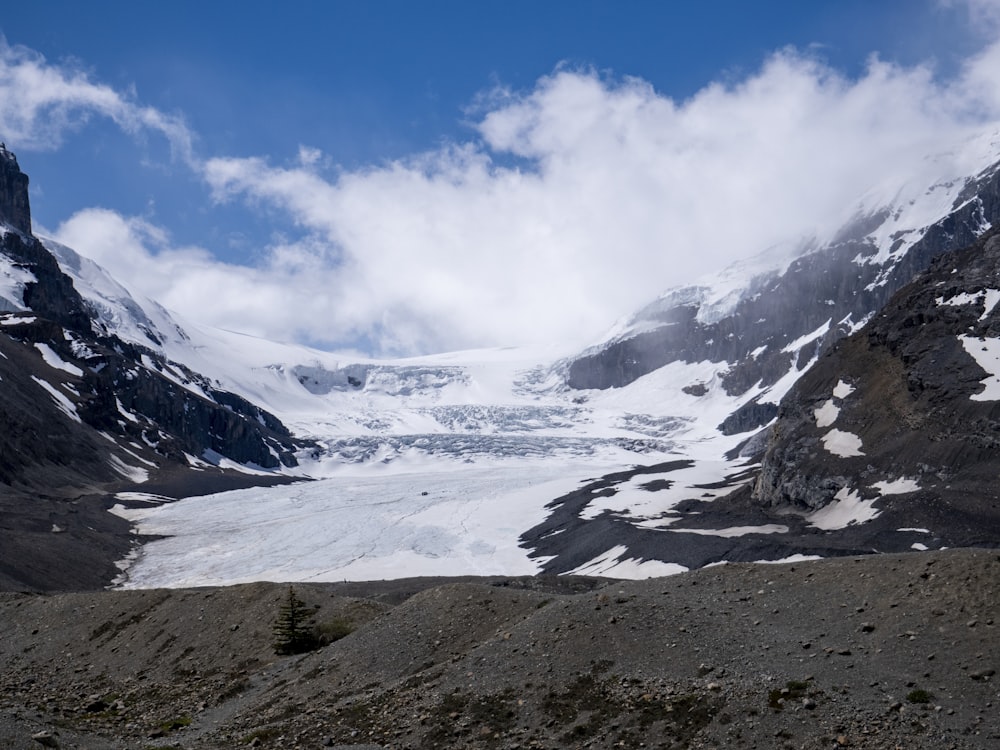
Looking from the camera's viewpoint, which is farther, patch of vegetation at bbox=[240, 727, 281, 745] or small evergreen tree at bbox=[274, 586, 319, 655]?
small evergreen tree at bbox=[274, 586, 319, 655]

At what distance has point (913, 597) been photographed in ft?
66.6

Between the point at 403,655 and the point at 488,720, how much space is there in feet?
18.4

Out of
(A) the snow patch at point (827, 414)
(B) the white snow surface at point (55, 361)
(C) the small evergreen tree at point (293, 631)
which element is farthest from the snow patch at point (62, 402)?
(C) the small evergreen tree at point (293, 631)

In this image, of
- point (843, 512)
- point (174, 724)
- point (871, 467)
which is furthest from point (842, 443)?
point (174, 724)

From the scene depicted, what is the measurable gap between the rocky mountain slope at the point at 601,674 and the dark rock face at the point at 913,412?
3917cm

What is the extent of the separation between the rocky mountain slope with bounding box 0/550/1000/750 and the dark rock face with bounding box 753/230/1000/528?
129ft

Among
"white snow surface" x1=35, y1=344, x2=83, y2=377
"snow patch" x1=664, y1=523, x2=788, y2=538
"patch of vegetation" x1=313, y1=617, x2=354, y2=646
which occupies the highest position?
"white snow surface" x1=35, y1=344, x2=83, y2=377

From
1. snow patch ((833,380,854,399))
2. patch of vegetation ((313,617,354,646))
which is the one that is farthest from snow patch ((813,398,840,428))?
patch of vegetation ((313,617,354,646))

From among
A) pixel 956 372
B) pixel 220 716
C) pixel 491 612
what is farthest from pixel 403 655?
pixel 956 372

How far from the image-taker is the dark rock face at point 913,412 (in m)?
65.5

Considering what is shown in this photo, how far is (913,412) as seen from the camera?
74.9 metres

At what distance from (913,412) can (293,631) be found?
6169 centimetres

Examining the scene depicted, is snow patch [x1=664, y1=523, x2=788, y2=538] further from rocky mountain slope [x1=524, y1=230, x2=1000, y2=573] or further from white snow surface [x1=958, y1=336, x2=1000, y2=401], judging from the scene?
white snow surface [x1=958, y1=336, x2=1000, y2=401]

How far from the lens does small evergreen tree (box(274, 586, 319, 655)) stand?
2838 cm
